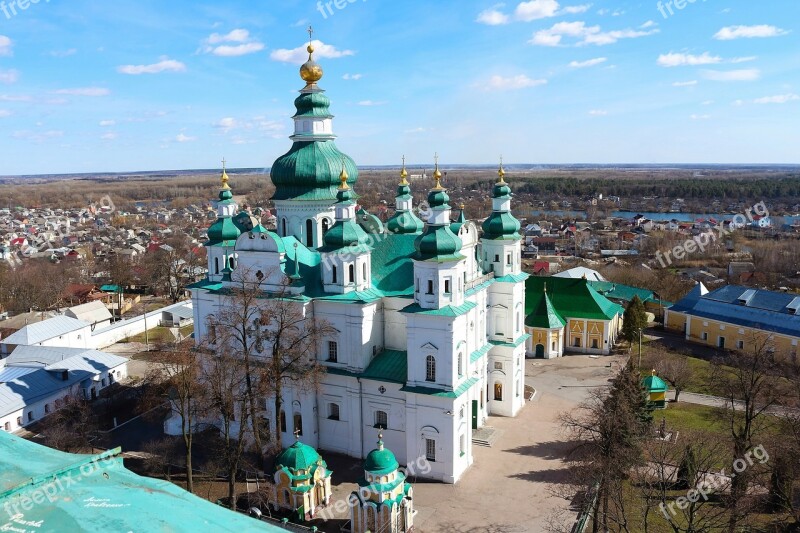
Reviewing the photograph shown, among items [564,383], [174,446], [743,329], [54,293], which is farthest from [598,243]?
[174,446]

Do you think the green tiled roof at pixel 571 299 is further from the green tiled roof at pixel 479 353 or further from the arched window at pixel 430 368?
the arched window at pixel 430 368

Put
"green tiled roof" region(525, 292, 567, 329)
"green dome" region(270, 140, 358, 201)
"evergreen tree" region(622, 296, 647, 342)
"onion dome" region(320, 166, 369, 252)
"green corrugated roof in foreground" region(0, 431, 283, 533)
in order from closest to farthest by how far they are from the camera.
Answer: "green corrugated roof in foreground" region(0, 431, 283, 533)
"onion dome" region(320, 166, 369, 252)
"green dome" region(270, 140, 358, 201)
"evergreen tree" region(622, 296, 647, 342)
"green tiled roof" region(525, 292, 567, 329)

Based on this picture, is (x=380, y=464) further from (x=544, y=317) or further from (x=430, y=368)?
(x=544, y=317)

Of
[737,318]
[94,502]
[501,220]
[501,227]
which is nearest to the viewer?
[94,502]

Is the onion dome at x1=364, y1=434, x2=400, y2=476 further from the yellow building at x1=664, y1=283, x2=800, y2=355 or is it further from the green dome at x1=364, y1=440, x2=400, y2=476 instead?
the yellow building at x1=664, y1=283, x2=800, y2=355

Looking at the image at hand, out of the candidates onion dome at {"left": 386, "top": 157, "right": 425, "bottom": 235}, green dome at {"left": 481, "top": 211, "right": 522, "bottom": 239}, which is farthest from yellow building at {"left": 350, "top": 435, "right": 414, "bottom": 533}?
green dome at {"left": 481, "top": 211, "right": 522, "bottom": 239}

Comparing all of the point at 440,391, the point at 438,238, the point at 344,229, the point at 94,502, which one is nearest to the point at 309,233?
the point at 344,229
